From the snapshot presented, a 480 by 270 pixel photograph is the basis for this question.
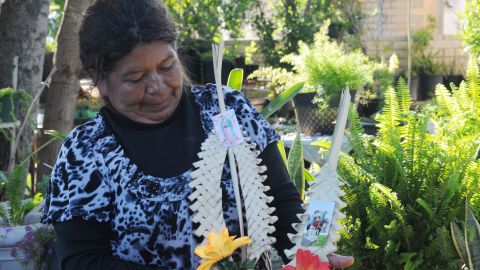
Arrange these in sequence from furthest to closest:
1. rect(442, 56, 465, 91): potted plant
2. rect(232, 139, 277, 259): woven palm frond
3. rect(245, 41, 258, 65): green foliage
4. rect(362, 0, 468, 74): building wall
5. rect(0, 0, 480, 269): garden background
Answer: rect(362, 0, 468, 74): building wall < rect(442, 56, 465, 91): potted plant < rect(245, 41, 258, 65): green foliage < rect(0, 0, 480, 269): garden background < rect(232, 139, 277, 259): woven palm frond

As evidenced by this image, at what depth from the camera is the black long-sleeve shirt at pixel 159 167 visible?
4.87ft

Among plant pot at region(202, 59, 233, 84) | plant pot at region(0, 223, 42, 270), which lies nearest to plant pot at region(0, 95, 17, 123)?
plant pot at region(0, 223, 42, 270)

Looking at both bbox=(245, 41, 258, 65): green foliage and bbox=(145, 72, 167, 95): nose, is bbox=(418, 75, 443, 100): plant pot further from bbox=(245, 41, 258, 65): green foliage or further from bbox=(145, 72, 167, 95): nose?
bbox=(145, 72, 167, 95): nose

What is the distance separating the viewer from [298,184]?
8.38 ft

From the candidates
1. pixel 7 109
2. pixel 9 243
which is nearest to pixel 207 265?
pixel 9 243

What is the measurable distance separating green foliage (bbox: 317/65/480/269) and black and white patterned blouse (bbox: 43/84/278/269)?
2.35 feet

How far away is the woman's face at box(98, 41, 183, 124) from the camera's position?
1508 mm

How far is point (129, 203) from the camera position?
1497 mm

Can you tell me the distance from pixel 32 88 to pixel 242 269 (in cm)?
295

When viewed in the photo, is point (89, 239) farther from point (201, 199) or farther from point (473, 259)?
point (473, 259)

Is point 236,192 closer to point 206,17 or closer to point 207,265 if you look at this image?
point 207,265

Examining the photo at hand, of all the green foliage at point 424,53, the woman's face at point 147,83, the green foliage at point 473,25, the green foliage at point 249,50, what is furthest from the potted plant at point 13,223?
the green foliage at point 424,53

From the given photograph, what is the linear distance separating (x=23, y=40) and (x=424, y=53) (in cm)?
678

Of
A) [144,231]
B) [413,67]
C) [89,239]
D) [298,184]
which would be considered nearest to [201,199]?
[144,231]
